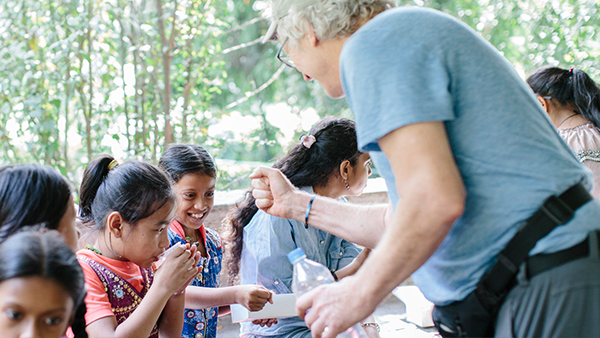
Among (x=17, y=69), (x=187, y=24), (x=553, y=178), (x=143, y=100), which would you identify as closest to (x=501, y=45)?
(x=187, y=24)

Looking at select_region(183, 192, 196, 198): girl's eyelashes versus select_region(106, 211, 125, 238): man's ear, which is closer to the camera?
select_region(106, 211, 125, 238): man's ear

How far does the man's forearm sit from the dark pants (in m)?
0.58

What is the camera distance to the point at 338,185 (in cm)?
234

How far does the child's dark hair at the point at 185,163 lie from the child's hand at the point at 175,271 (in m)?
0.65

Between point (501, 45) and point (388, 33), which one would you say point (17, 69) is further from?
point (501, 45)

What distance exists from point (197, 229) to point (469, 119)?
62.7 inches

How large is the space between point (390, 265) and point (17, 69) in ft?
9.78

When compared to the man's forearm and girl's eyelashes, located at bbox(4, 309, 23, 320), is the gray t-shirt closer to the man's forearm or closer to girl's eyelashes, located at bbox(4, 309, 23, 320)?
the man's forearm

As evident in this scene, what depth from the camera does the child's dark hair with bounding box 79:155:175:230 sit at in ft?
5.52

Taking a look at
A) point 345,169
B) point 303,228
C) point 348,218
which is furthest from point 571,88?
point 348,218

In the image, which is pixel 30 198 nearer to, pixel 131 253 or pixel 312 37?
pixel 131 253

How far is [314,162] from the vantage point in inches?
90.1

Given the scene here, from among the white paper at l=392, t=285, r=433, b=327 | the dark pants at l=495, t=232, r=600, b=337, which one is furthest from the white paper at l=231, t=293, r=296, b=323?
the white paper at l=392, t=285, r=433, b=327

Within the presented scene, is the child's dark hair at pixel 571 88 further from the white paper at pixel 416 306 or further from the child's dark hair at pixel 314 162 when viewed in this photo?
the white paper at pixel 416 306
